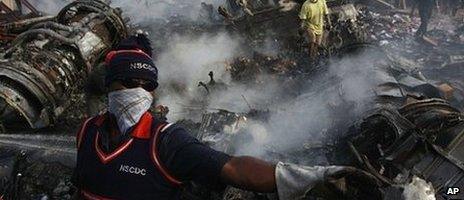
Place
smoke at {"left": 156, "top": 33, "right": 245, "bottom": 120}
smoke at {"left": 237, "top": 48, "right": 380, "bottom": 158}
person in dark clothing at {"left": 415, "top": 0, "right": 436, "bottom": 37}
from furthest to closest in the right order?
1. person in dark clothing at {"left": 415, "top": 0, "right": 436, "bottom": 37}
2. smoke at {"left": 156, "top": 33, "right": 245, "bottom": 120}
3. smoke at {"left": 237, "top": 48, "right": 380, "bottom": 158}

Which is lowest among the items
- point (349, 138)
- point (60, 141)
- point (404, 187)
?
point (60, 141)

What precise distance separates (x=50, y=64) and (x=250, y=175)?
6014 millimetres

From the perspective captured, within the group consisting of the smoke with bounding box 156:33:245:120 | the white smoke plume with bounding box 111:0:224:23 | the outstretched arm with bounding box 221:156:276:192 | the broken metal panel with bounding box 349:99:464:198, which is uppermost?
the outstretched arm with bounding box 221:156:276:192

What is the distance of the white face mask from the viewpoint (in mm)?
2236

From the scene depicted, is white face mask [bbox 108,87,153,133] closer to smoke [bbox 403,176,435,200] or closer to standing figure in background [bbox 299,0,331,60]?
smoke [bbox 403,176,435,200]

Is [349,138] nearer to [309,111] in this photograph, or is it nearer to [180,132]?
[309,111]

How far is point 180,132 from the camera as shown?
6.98ft

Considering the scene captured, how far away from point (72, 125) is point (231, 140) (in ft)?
12.6

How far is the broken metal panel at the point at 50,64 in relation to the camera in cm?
680

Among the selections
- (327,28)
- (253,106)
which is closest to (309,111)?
(253,106)

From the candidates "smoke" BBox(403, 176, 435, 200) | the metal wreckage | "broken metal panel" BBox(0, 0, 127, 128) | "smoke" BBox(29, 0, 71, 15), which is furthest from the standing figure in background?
"smoke" BBox(29, 0, 71, 15)

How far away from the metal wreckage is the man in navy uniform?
0.76ft

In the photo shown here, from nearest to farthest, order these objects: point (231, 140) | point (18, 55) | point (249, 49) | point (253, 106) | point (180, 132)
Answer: point (180, 132), point (231, 140), point (18, 55), point (253, 106), point (249, 49)

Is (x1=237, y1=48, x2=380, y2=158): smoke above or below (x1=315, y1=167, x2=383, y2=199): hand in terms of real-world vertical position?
below
